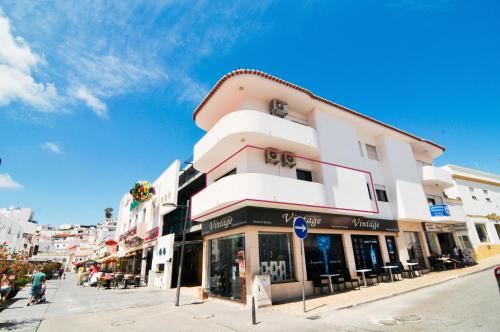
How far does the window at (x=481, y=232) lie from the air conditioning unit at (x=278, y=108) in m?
26.0

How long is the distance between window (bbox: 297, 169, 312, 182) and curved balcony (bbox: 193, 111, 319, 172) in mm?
1047

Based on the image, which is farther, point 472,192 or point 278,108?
point 472,192

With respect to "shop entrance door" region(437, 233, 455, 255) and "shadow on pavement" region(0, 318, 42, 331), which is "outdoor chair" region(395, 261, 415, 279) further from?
"shadow on pavement" region(0, 318, 42, 331)

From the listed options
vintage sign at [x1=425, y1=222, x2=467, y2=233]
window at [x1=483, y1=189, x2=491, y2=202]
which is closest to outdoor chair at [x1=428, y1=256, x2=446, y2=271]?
→ vintage sign at [x1=425, y1=222, x2=467, y2=233]

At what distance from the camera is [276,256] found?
12.5 m

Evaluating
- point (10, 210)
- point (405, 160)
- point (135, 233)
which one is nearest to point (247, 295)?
point (405, 160)

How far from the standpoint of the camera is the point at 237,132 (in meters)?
12.8

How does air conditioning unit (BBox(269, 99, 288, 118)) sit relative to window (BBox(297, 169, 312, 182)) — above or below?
above

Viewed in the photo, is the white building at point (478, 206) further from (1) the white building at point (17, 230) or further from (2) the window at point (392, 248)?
(1) the white building at point (17, 230)

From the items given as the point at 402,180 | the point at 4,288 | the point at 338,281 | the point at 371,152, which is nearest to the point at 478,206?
the point at 402,180

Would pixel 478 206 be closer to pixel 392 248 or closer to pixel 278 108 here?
pixel 392 248

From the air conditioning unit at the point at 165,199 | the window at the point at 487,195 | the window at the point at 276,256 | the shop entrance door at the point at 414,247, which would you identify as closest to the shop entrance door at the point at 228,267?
the window at the point at 276,256

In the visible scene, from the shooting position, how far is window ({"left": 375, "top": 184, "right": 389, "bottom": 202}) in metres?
18.4

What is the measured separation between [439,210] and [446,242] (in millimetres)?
4107
